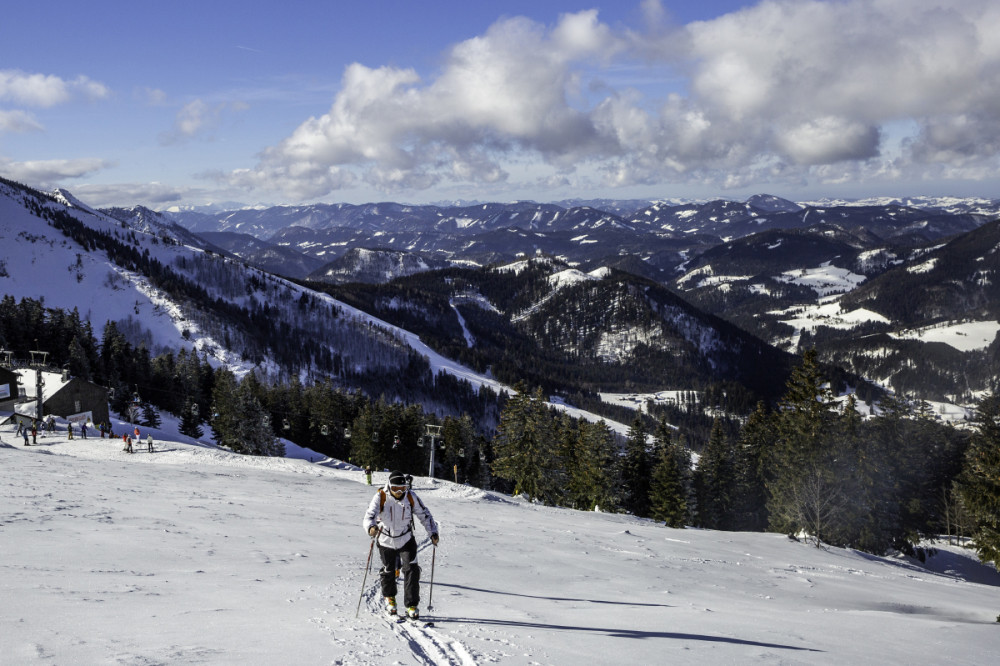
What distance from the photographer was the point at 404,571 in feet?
33.7

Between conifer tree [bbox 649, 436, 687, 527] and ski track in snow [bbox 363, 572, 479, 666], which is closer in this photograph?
ski track in snow [bbox 363, 572, 479, 666]

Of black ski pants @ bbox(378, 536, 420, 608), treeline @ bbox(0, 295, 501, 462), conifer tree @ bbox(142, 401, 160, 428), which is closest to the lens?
black ski pants @ bbox(378, 536, 420, 608)

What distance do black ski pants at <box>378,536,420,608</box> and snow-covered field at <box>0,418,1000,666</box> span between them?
0.35 m

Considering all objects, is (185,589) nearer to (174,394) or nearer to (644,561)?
(644,561)

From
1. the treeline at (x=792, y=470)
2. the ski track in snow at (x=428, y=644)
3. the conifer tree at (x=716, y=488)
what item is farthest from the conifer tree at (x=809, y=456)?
the ski track in snow at (x=428, y=644)

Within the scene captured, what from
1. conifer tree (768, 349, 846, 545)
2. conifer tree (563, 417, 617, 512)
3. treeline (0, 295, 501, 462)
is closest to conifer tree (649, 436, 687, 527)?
conifer tree (563, 417, 617, 512)

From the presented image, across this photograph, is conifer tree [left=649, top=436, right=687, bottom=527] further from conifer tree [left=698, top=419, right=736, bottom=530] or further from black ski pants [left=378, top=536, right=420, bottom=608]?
black ski pants [left=378, top=536, right=420, bottom=608]

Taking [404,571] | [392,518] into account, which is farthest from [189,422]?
[404,571]

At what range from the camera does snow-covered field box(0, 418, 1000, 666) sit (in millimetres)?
8094

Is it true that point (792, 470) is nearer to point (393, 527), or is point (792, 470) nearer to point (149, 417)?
point (393, 527)

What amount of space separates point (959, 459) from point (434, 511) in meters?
63.1

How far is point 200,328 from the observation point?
196m

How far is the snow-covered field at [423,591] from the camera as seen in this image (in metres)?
8.09

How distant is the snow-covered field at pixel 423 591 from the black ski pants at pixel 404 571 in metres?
0.35
